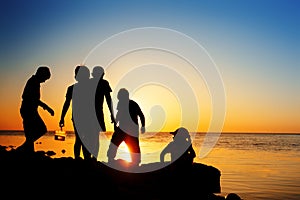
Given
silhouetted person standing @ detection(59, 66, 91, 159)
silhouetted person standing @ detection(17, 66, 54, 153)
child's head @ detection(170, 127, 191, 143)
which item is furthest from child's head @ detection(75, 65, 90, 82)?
child's head @ detection(170, 127, 191, 143)

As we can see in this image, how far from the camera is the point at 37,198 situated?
31.1ft

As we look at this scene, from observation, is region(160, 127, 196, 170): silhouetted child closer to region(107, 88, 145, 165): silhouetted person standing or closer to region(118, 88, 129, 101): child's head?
region(107, 88, 145, 165): silhouetted person standing

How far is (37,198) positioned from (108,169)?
394cm

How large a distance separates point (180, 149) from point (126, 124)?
216 cm

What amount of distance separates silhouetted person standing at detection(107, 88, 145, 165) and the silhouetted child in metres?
1.31

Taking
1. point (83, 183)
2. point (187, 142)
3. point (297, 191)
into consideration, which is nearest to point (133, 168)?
point (187, 142)

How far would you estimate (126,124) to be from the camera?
1400 cm

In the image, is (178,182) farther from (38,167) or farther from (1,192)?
(1,192)

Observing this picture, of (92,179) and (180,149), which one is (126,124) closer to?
(180,149)

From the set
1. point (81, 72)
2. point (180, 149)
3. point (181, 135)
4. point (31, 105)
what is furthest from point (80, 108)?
point (180, 149)

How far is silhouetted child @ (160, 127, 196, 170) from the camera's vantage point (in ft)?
46.9

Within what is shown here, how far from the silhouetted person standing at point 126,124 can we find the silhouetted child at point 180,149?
51.5 inches

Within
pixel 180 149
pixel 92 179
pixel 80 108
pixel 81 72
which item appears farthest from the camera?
pixel 180 149

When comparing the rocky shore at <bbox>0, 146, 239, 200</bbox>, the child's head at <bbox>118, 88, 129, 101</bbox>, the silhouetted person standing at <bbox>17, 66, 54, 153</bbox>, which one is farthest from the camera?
the child's head at <bbox>118, 88, 129, 101</bbox>
